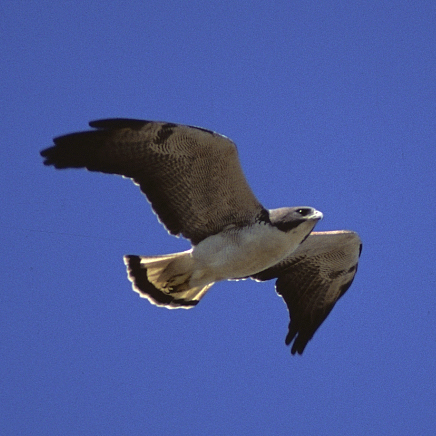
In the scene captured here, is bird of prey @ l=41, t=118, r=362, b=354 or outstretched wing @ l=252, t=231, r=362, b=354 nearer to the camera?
bird of prey @ l=41, t=118, r=362, b=354

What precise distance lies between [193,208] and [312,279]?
6.99ft

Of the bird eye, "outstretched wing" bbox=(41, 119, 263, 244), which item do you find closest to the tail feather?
"outstretched wing" bbox=(41, 119, 263, 244)

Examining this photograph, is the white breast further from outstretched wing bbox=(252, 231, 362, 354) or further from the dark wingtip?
outstretched wing bbox=(252, 231, 362, 354)

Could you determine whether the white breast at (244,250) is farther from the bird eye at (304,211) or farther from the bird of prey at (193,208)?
the bird eye at (304,211)

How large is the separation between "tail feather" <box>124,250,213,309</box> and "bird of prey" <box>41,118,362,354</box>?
0.01 metres

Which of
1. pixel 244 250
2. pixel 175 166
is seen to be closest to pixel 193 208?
pixel 175 166

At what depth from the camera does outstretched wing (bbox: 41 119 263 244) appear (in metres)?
9.59

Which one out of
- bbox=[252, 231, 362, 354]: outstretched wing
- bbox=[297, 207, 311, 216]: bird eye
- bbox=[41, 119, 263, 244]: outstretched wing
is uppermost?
bbox=[41, 119, 263, 244]: outstretched wing

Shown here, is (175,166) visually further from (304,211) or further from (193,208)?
(304,211)

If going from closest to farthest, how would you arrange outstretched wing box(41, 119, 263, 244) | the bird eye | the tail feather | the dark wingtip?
outstretched wing box(41, 119, 263, 244) → the bird eye → the tail feather → the dark wingtip

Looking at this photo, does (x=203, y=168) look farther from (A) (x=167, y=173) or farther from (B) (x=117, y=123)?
(B) (x=117, y=123)

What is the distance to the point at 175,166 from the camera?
9992 millimetres

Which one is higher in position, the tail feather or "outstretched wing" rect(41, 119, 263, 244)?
"outstretched wing" rect(41, 119, 263, 244)

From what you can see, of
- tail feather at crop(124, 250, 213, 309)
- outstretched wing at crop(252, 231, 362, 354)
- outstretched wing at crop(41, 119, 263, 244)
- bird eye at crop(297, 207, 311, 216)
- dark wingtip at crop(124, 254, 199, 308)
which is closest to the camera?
outstretched wing at crop(41, 119, 263, 244)
